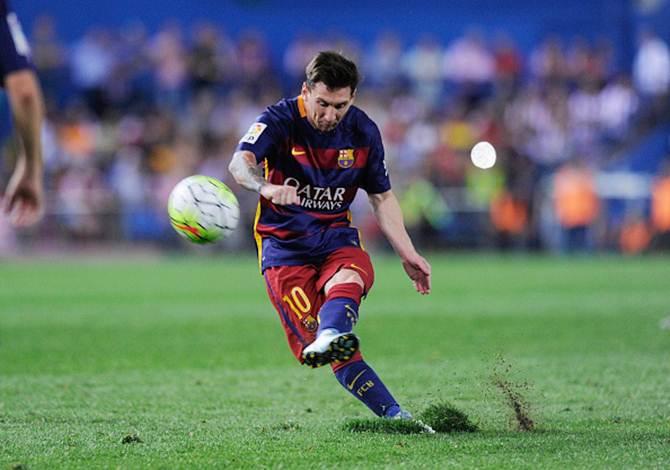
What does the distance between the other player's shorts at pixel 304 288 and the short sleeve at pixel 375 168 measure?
15.9 inches

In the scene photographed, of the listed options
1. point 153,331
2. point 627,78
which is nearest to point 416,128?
point 627,78

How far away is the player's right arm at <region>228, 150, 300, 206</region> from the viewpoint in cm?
588

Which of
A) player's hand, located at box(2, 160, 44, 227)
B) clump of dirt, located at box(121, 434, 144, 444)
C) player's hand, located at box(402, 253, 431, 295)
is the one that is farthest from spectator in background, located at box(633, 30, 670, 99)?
player's hand, located at box(2, 160, 44, 227)

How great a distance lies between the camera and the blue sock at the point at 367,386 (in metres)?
6.64

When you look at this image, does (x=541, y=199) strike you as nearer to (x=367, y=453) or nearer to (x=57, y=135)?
(x=57, y=135)

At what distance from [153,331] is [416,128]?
558 inches

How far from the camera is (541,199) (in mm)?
25578

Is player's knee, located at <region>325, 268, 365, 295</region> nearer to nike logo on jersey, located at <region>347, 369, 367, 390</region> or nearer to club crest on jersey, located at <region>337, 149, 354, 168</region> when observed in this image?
nike logo on jersey, located at <region>347, 369, 367, 390</region>

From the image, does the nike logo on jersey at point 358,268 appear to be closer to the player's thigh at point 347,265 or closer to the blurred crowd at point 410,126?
the player's thigh at point 347,265

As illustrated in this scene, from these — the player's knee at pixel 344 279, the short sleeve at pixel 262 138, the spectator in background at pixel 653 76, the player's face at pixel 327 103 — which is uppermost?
the spectator in background at pixel 653 76

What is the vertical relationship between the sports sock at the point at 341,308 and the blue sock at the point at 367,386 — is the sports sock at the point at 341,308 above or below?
above

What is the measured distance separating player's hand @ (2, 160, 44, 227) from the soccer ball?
75.6 inches

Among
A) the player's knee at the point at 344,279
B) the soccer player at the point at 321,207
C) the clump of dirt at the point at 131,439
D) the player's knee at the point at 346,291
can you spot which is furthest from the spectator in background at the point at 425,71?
the clump of dirt at the point at 131,439

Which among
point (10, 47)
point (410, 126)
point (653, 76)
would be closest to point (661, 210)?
point (653, 76)
